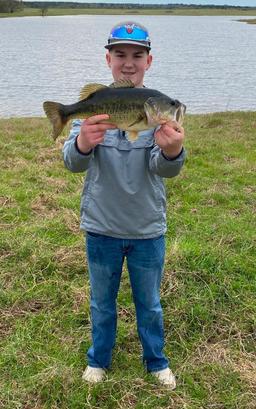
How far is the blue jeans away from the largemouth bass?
2.61 ft

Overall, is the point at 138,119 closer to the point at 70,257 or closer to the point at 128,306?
the point at 128,306

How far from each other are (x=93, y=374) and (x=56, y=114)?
5.98 ft

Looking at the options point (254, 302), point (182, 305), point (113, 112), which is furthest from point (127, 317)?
point (113, 112)

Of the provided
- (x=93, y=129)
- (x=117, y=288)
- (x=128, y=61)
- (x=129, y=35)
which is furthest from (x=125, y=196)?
(x=129, y=35)

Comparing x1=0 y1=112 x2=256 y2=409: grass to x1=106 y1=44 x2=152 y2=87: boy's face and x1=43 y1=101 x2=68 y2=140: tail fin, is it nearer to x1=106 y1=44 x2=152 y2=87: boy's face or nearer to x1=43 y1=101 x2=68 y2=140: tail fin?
x1=43 y1=101 x2=68 y2=140: tail fin

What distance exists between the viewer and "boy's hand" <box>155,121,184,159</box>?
8.56 feet

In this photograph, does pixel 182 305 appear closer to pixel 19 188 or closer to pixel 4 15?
pixel 19 188

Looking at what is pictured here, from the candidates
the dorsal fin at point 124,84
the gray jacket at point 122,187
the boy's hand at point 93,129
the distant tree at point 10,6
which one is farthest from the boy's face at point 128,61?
the distant tree at point 10,6

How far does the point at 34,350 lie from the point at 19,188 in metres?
3.87

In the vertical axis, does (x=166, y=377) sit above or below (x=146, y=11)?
above

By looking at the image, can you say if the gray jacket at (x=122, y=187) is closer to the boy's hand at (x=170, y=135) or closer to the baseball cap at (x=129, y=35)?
the boy's hand at (x=170, y=135)

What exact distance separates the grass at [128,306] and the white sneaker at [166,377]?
0.05 m

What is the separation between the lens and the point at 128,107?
2.64 meters

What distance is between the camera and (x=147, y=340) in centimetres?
351
